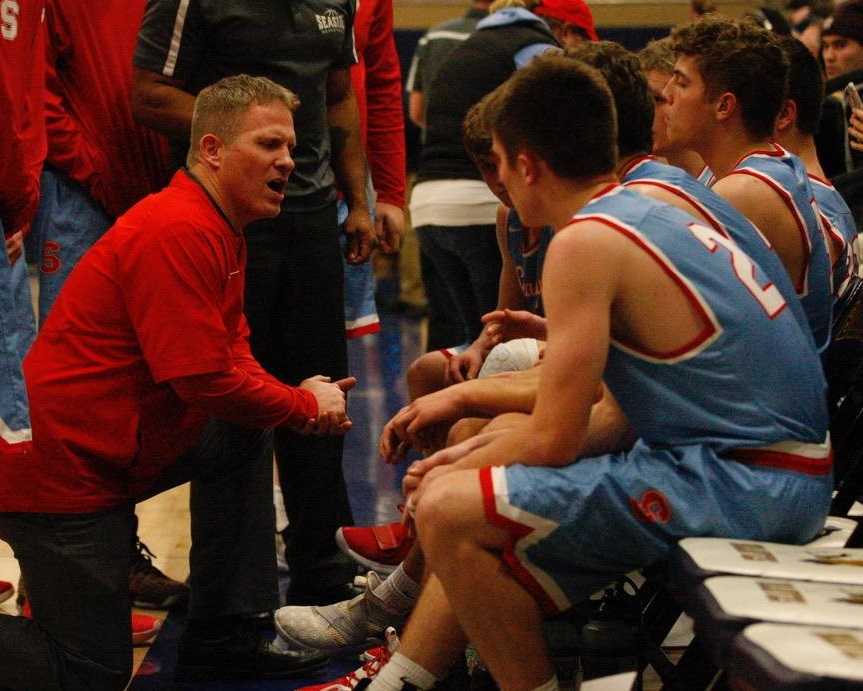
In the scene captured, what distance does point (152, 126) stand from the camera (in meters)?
3.39

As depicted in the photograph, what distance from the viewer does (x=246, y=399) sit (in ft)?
9.17

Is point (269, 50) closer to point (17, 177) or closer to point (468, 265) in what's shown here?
point (17, 177)

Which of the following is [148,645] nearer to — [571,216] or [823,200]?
[571,216]

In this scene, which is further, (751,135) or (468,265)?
(468,265)

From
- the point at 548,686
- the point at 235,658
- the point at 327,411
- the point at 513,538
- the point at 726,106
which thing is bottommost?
the point at 235,658

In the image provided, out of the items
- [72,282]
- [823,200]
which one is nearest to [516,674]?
[72,282]

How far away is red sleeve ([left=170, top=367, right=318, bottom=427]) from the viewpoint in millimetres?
2730

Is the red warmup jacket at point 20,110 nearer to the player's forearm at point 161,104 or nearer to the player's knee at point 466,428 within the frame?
the player's forearm at point 161,104

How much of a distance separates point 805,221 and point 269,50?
1378 millimetres

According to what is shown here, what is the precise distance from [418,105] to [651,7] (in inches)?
122

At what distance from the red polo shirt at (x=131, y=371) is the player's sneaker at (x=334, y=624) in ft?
1.53

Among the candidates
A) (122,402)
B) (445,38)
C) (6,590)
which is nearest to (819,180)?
(122,402)

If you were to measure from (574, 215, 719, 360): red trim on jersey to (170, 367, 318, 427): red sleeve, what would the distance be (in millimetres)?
935

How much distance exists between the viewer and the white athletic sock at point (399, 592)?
9.57 feet
